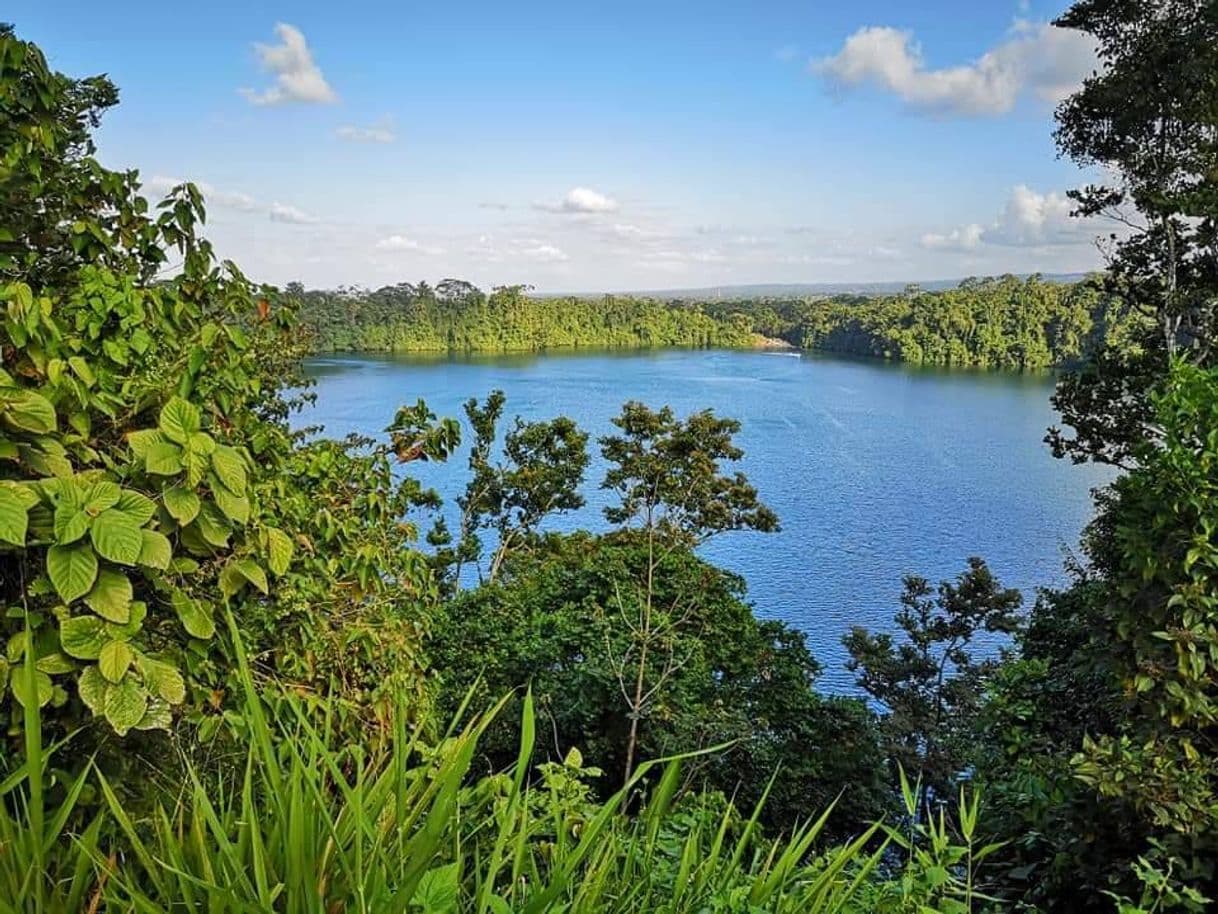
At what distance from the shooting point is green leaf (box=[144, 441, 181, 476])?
970 mm

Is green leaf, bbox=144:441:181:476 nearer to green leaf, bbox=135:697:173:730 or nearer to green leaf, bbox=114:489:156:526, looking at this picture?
green leaf, bbox=114:489:156:526

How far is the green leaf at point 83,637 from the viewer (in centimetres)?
91

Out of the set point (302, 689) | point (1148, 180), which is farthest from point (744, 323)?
point (302, 689)

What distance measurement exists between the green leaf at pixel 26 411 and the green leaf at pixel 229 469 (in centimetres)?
19

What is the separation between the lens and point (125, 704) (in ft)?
3.00

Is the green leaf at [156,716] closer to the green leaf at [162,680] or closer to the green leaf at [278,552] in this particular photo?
the green leaf at [162,680]

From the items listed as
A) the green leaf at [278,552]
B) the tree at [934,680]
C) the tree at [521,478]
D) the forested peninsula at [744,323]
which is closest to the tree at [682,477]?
the tree at [934,680]

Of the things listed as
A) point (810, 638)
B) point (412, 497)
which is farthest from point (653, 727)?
point (810, 638)

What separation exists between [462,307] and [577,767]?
188 ft

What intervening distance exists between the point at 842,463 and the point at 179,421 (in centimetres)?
2521

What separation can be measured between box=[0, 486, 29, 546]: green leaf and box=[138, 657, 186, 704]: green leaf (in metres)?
0.21

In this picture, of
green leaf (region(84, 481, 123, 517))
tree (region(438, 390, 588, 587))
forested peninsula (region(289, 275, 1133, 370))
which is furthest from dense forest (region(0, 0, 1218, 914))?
forested peninsula (region(289, 275, 1133, 370))

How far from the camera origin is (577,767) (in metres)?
1.46

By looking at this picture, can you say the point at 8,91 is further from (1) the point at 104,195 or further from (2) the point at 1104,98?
(2) the point at 1104,98
